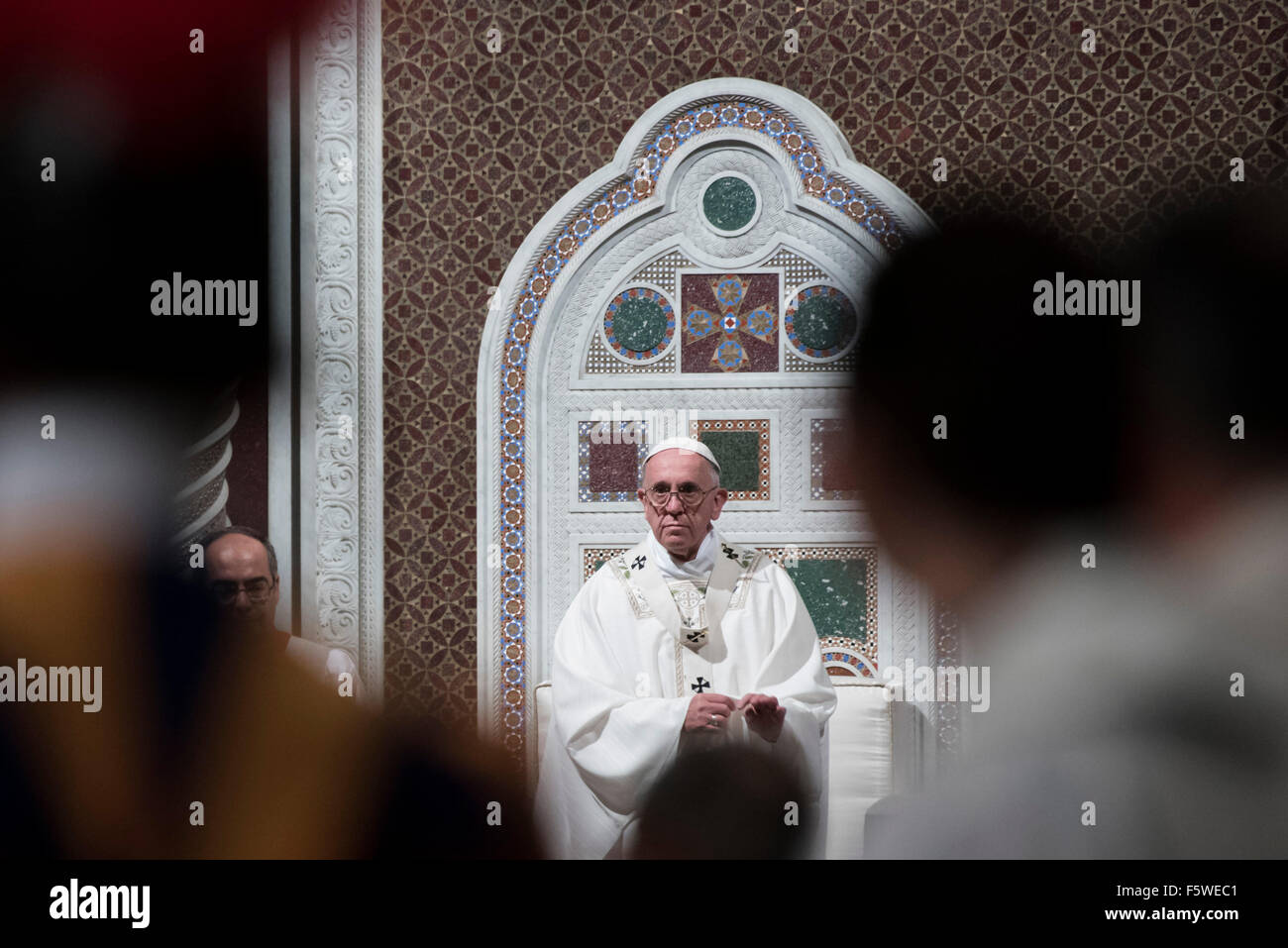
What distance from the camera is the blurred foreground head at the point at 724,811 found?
3.38m

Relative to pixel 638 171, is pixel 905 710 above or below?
below

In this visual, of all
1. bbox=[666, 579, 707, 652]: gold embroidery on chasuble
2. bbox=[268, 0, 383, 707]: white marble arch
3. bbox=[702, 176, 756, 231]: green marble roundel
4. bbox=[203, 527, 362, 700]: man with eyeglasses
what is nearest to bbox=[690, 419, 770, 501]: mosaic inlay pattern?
bbox=[666, 579, 707, 652]: gold embroidery on chasuble

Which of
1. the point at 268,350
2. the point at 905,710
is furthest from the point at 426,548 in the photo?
the point at 905,710

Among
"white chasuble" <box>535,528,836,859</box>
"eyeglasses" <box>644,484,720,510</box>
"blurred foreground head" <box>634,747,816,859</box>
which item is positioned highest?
"eyeglasses" <box>644,484,720,510</box>

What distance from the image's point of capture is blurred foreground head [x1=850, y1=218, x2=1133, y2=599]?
3.79 metres

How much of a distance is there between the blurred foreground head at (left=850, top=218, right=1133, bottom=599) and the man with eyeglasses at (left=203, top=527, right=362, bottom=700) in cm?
159

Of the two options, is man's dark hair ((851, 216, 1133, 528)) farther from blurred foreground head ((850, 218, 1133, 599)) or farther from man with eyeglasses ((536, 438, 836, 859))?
man with eyeglasses ((536, 438, 836, 859))

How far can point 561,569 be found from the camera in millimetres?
3895

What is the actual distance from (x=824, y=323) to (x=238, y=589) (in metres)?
1.81

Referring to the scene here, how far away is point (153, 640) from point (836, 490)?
198cm

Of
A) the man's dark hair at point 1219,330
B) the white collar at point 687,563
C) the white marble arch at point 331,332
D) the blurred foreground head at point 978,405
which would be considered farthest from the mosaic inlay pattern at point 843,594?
the white marble arch at point 331,332

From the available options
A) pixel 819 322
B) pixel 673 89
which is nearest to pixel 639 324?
pixel 819 322

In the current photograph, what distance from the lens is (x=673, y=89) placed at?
388 centimetres

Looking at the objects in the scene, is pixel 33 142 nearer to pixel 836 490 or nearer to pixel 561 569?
pixel 561 569
